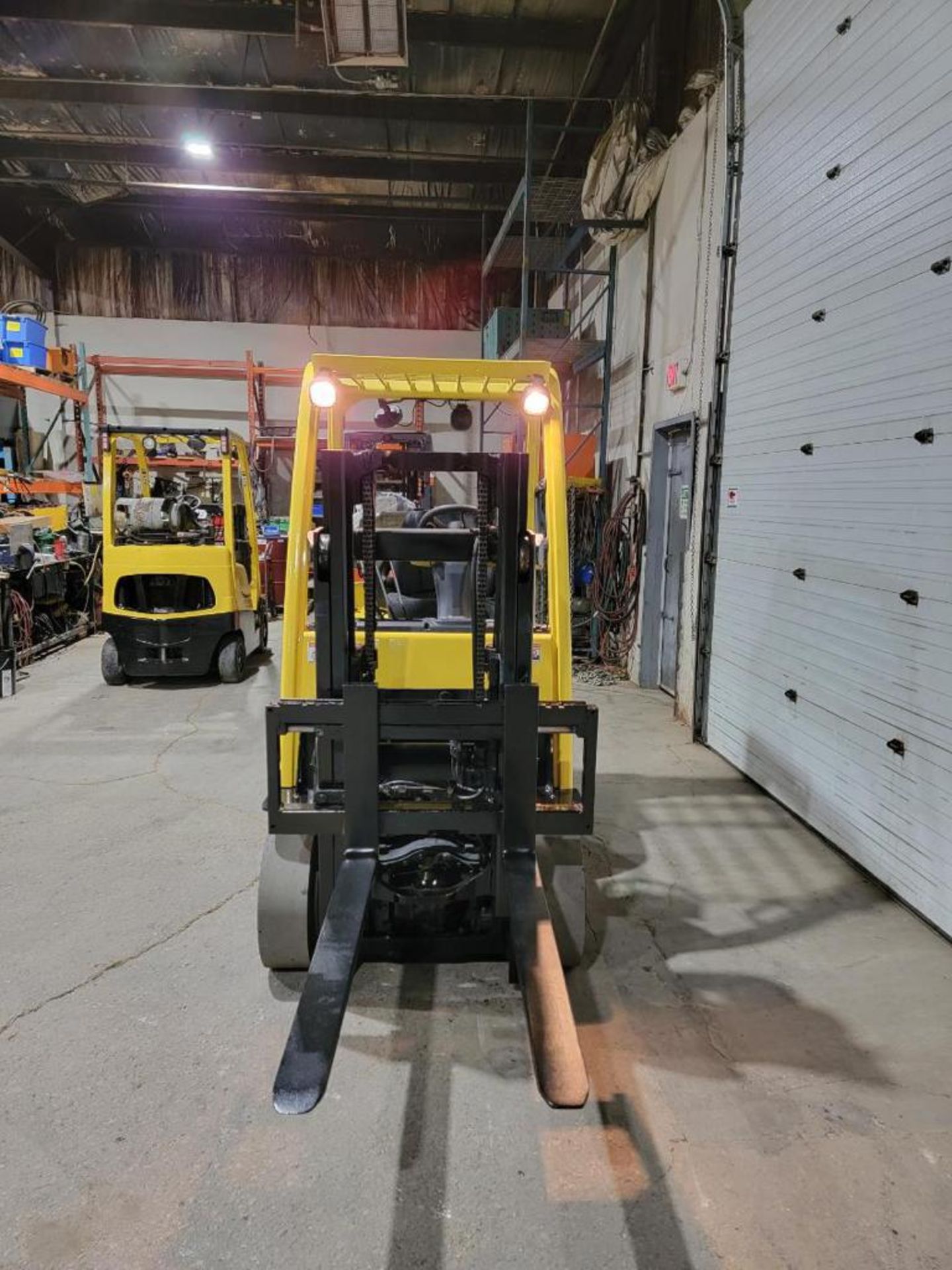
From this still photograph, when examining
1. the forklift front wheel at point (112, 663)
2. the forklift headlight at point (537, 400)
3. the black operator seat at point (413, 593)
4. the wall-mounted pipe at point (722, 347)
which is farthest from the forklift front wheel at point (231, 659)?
the forklift headlight at point (537, 400)

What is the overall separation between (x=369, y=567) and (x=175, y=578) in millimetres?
5669

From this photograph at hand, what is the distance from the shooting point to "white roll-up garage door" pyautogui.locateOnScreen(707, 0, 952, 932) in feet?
10.9

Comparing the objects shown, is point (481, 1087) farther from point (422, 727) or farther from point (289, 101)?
point (289, 101)

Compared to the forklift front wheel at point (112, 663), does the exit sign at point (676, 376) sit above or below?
above

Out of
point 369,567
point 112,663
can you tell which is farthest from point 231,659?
point 369,567

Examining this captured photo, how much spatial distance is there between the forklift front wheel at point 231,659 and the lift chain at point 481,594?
5.44 meters

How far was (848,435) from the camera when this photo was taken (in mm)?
4000

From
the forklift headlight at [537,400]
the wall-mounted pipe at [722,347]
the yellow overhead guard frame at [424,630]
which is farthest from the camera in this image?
the wall-mounted pipe at [722,347]

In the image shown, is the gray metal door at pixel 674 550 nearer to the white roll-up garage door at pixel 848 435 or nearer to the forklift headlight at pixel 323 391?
the white roll-up garage door at pixel 848 435

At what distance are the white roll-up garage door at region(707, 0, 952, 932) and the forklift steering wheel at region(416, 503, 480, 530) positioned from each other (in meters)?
2.16

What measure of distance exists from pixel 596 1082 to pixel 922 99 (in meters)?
4.51

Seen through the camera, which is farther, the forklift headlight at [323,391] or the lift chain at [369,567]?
the forklift headlight at [323,391]

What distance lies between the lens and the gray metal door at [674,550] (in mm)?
→ 6883

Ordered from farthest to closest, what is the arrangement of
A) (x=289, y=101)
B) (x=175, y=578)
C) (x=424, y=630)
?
(x=289, y=101), (x=175, y=578), (x=424, y=630)
